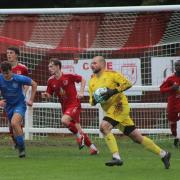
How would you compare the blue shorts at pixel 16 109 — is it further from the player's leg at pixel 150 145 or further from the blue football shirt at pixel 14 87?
the player's leg at pixel 150 145

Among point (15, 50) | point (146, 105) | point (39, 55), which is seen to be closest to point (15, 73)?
point (15, 50)

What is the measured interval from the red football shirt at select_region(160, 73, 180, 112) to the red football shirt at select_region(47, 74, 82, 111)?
1981 millimetres

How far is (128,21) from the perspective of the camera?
18156 mm

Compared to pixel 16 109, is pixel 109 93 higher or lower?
higher

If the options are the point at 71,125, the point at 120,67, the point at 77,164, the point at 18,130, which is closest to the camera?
the point at 77,164

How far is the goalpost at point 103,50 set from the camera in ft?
59.6

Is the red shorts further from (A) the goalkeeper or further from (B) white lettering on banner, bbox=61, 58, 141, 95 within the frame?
(B) white lettering on banner, bbox=61, 58, 141, 95

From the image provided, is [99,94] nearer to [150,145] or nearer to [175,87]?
[150,145]

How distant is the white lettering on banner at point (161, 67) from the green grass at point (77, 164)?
5.25 ft

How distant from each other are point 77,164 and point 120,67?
525cm

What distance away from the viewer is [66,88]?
16375 mm

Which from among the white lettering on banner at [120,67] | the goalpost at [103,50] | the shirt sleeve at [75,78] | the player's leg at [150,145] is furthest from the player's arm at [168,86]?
the player's leg at [150,145]

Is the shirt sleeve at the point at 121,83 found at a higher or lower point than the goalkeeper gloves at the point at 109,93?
higher

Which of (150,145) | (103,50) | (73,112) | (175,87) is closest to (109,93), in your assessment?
(150,145)
